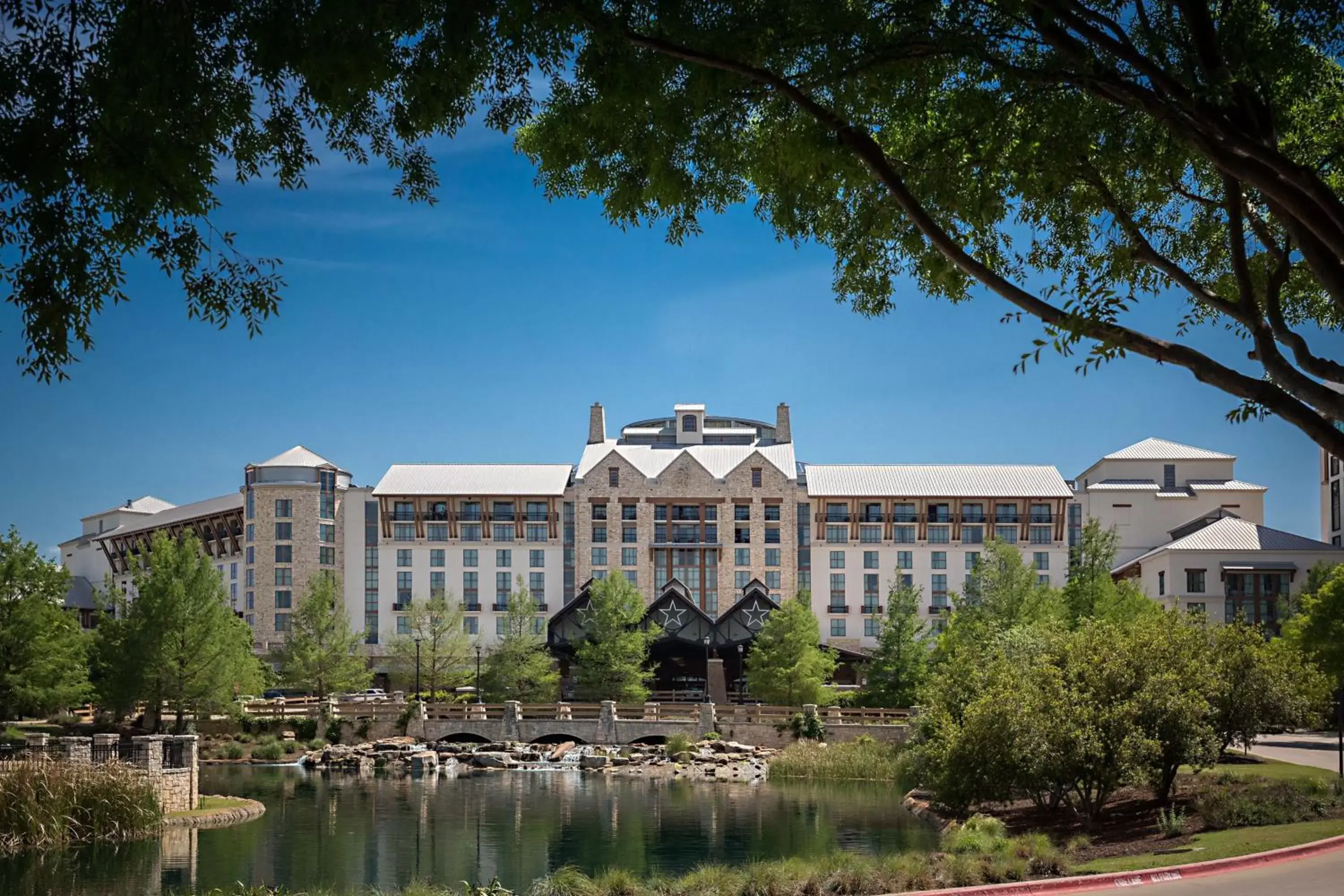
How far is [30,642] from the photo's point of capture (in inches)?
1939

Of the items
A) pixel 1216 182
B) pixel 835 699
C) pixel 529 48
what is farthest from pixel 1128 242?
pixel 835 699

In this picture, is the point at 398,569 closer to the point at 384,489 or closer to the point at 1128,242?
the point at 384,489

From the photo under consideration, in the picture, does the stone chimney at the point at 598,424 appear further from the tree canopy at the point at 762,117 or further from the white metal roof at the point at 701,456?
the tree canopy at the point at 762,117

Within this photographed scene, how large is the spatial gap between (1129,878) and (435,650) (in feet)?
211

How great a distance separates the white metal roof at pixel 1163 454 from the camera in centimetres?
9456

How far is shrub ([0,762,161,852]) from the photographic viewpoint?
92.7 ft

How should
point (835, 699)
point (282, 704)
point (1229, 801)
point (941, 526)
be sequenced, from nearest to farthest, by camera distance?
point (1229, 801) < point (282, 704) < point (835, 699) < point (941, 526)

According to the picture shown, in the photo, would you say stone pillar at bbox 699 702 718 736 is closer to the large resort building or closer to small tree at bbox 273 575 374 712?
small tree at bbox 273 575 374 712

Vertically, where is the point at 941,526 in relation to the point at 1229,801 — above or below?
above

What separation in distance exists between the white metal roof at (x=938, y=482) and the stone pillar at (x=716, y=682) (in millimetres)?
18760

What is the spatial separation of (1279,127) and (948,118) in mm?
2990

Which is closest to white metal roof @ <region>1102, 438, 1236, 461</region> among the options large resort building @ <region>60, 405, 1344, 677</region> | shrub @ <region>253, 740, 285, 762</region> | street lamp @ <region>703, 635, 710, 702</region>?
large resort building @ <region>60, 405, 1344, 677</region>

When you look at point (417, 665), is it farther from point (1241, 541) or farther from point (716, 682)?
point (1241, 541)

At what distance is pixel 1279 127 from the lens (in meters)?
12.2
